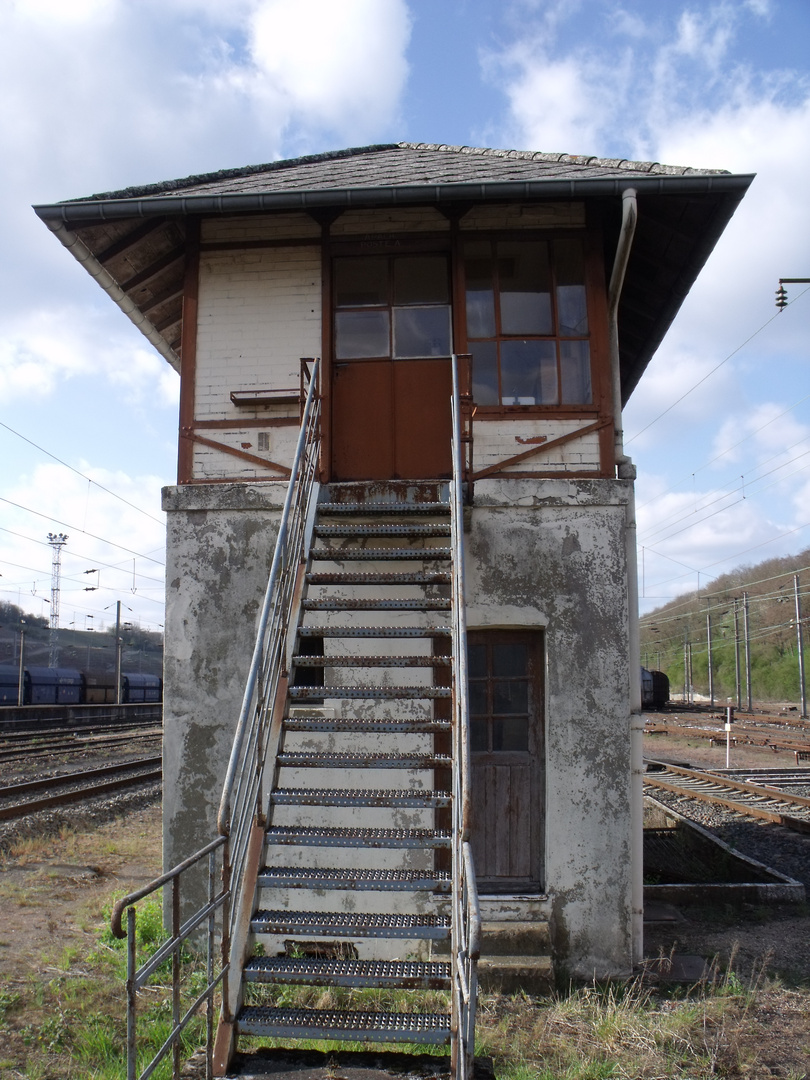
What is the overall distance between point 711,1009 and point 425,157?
7794 mm

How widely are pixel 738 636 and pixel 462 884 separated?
6395 centimetres

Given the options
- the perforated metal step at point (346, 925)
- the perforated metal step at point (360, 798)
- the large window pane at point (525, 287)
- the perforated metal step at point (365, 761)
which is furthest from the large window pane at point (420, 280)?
the perforated metal step at point (346, 925)

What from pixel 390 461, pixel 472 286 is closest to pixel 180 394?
pixel 390 461

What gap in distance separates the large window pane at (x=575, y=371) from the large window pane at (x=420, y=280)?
117 centimetres

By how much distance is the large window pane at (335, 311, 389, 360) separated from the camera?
25.3 ft

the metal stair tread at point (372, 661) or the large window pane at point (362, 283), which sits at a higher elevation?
the large window pane at point (362, 283)

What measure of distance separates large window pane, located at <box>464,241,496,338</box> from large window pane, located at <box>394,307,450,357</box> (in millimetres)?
248

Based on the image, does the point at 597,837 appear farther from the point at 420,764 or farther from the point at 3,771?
the point at 3,771

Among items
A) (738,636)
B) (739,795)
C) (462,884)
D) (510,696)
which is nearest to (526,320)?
(510,696)

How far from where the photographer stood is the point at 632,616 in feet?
22.7

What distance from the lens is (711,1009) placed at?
5336 mm

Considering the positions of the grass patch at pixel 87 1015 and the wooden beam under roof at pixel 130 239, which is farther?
the wooden beam under roof at pixel 130 239

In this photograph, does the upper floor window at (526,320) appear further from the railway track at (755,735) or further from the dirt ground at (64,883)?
the railway track at (755,735)

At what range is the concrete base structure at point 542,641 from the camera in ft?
21.0
